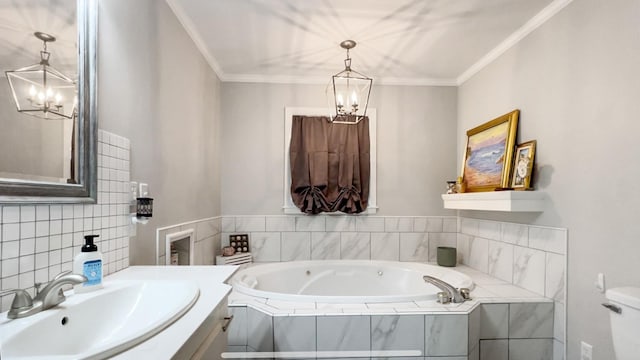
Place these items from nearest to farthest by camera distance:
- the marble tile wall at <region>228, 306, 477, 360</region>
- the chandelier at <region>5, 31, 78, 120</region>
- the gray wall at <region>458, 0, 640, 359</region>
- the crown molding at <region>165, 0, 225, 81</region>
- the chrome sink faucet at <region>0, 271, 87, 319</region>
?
the chrome sink faucet at <region>0, 271, 87, 319</region>
the chandelier at <region>5, 31, 78, 120</region>
the gray wall at <region>458, 0, 640, 359</region>
the marble tile wall at <region>228, 306, 477, 360</region>
the crown molding at <region>165, 0, 225, 81</region>

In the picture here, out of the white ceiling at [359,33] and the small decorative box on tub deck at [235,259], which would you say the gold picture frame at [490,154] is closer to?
the white ceiling at [359,33]

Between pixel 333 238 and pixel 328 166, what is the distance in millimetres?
726

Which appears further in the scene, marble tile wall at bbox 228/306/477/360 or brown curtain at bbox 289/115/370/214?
brown curtain at bbox 289/115/370/214

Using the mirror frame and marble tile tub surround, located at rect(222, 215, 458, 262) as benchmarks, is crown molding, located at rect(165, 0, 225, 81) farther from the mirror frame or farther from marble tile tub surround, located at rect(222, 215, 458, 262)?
marble tile tub surround, located at rect(222, 215, 458, 262)

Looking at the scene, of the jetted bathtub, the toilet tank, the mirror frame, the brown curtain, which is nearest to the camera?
the mirror frame

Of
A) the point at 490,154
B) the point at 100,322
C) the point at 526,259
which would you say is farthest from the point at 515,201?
the point at 100,322

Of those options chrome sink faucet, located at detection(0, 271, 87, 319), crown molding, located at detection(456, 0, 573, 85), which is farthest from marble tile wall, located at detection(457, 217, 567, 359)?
chrome sink faucet, located at detection(0, 271, 87, 319)

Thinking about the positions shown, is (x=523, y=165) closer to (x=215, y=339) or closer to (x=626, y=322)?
(x=626, y=322)

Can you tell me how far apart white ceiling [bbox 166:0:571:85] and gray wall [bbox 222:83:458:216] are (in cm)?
21

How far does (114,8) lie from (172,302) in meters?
1.27

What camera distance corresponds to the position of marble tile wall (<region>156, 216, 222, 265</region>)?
186cm

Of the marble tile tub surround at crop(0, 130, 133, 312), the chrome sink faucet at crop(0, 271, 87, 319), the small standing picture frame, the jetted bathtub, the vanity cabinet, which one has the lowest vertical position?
the jetted bathtub

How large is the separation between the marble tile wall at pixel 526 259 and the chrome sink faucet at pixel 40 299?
2.17m

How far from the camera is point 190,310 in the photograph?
95cm
